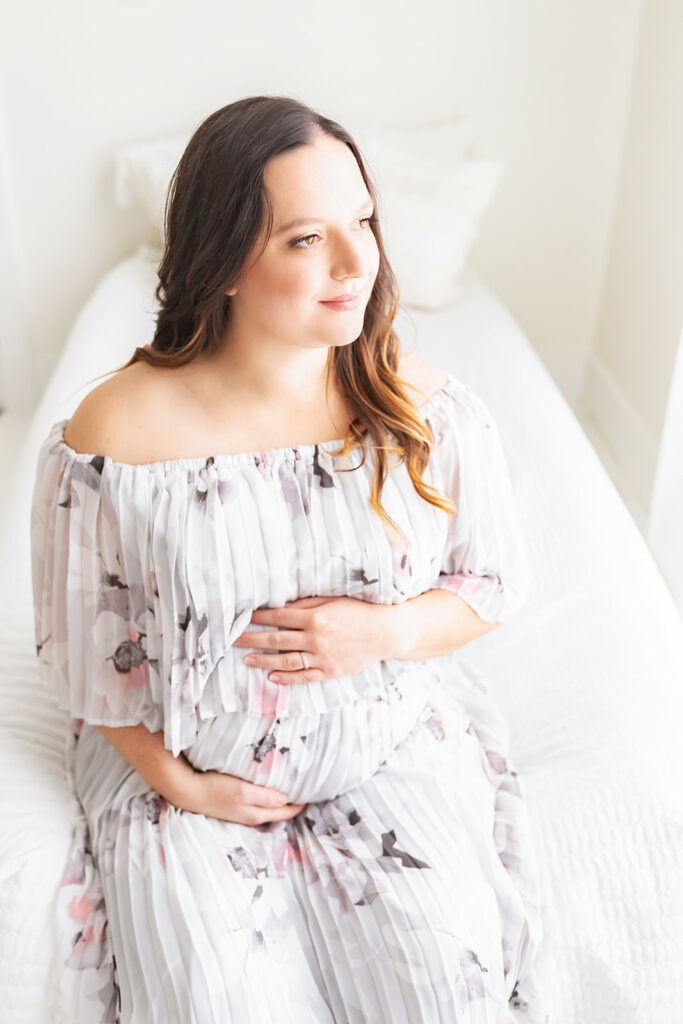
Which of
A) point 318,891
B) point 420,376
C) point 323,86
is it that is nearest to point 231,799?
point 318,891

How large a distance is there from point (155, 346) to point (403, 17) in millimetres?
1605

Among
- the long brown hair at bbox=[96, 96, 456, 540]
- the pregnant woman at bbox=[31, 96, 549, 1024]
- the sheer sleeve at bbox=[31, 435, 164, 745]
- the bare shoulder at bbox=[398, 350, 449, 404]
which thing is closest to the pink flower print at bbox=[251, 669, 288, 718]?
the pregnant woman at bbox=[31, 96, 549, 1024]

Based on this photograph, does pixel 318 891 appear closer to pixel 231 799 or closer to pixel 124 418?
pixel 231 799

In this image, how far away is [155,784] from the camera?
1104 mm

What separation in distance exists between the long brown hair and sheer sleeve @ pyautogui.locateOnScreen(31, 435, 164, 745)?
175mm

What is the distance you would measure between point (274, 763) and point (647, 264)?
1.68 m

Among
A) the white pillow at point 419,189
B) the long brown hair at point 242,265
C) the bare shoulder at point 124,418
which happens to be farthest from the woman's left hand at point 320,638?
the white pillow at point 419,189

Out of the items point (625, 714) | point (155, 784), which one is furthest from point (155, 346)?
point (625, 714)

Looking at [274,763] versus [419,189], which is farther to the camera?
[419,189]

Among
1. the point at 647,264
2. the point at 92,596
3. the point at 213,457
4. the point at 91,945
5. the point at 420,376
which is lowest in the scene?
the point at 91,945

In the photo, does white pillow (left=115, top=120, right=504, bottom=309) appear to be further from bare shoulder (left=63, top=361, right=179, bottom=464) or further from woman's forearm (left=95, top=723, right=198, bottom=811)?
woman's forearm (left=95, top=723, right=198, bottom=811)

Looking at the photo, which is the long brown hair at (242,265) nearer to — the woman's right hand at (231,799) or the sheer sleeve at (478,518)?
the sheer sleeve at (478,518)

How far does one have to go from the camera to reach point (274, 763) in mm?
1093

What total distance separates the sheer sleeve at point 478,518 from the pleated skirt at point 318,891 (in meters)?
0.15
